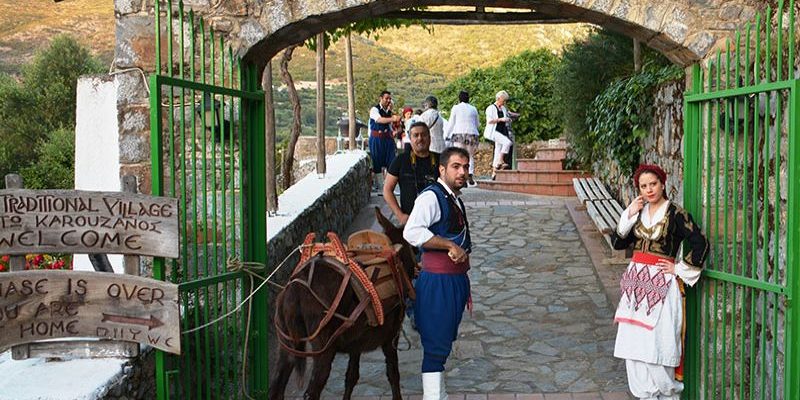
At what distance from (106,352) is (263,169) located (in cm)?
174

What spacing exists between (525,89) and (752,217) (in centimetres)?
1372

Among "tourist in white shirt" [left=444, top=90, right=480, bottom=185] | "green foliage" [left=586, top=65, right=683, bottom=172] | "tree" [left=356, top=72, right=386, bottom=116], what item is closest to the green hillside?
"tree" [left=356, top=72, right=386, bottom=116]

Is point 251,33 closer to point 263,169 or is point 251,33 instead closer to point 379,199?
point 263,169

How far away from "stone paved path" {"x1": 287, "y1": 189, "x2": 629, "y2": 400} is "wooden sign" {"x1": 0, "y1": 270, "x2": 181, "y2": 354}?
195 centimetres

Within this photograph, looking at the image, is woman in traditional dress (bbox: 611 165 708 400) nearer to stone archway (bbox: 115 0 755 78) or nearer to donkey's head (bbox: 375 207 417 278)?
stone archway (bbox: 115 0 755 78)

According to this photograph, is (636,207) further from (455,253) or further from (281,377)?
(281,377)

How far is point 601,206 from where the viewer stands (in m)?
9.90

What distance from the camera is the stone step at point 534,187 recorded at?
538 inches

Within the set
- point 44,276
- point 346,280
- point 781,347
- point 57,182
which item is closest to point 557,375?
point 781,347

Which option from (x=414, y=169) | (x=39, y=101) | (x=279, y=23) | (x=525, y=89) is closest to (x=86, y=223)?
(x=279, y=23)

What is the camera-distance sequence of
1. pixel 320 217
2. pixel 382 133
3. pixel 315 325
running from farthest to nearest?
pixel 382 133 < pixel 320 217 < pixel 315 325

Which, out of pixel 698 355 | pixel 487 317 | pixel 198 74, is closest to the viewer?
pixel 698 355

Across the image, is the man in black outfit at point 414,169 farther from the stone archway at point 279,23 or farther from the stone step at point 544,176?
the stone step at point 544,176

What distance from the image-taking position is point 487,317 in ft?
24.1
